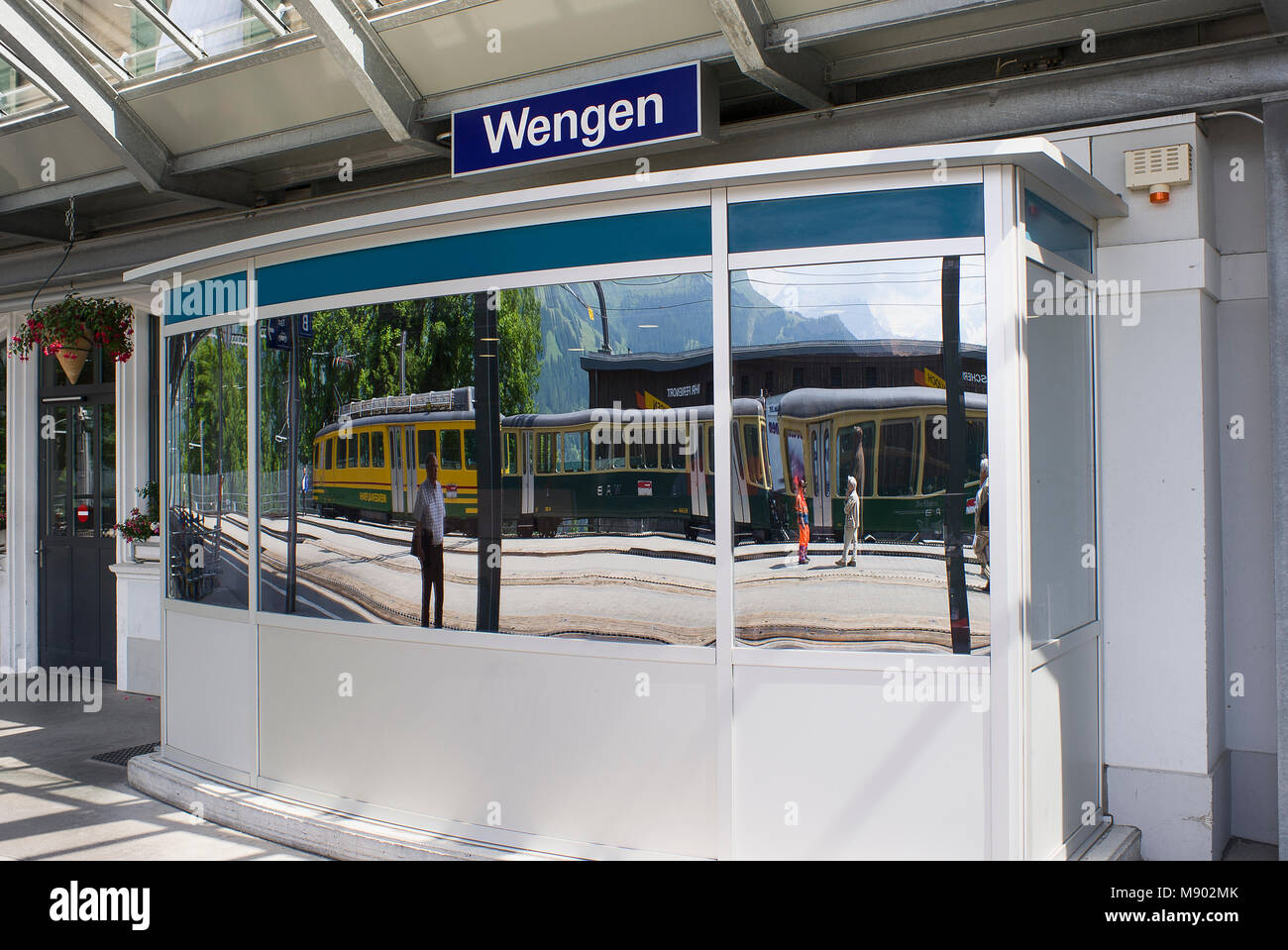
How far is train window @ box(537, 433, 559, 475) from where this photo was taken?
4117 millimetres

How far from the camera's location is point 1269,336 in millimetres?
4309

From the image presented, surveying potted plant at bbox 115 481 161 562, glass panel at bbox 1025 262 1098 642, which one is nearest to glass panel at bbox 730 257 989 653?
glass panel at bbox 1025 262 1098 642

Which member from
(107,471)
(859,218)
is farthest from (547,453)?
(107,471)

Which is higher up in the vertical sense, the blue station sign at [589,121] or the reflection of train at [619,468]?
the blue station sign at [589,121]

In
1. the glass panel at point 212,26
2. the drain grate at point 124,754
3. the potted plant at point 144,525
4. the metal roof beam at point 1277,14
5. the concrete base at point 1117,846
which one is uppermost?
the glass panel at point 212,26

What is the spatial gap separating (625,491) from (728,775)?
1106 mm

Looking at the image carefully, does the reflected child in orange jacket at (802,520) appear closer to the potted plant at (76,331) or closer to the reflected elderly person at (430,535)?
the reflected elderly person at (430,535)

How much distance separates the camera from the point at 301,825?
457 cm

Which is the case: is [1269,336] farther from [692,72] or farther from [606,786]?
[606,786]

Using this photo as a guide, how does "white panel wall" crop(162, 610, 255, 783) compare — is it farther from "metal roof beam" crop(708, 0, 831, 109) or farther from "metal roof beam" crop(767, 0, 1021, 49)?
"metal roof beam" crop(767, 0, 1021, 49)

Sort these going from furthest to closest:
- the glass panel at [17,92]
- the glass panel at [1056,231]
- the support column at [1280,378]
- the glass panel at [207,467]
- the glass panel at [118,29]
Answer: the glass panel at [17,92]
the glass panel at [118,29]
the glass panel at [207,467]
the support column at [1280,378]
the glass panel at [1056,231]

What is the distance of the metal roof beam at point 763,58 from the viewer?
4.45m

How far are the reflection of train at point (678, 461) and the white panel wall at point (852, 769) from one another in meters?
0.57

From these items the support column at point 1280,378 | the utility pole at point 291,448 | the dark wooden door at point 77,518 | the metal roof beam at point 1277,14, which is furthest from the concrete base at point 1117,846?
the dark wooden door at point 77,518
